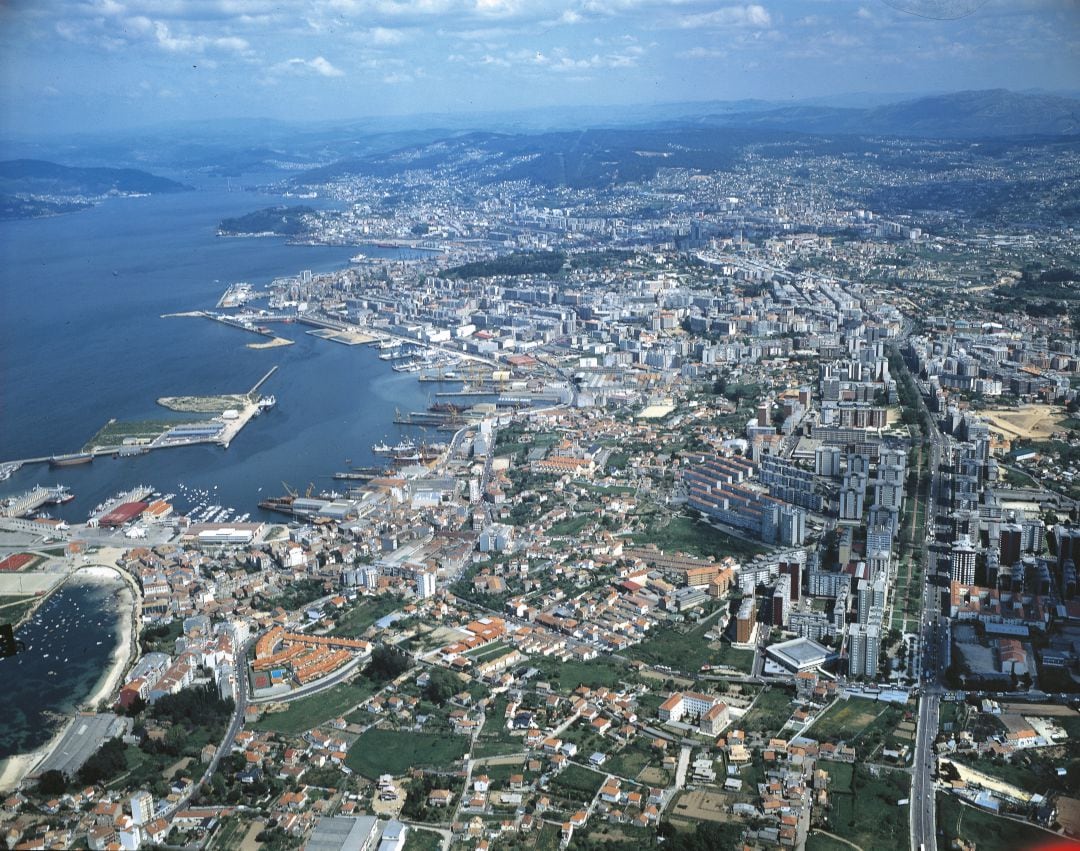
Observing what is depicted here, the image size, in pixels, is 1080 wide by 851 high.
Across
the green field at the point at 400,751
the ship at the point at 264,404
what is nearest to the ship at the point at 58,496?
the ship at the point at 264,404

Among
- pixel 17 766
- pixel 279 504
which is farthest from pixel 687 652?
pixel 279 504

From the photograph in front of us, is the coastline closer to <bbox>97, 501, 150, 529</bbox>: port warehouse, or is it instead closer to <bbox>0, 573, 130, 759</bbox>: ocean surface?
<bbox>0, 573, 130, 759</bbox>: ocean surface

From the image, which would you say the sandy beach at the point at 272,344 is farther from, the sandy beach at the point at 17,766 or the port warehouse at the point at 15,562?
the sandy beach at the point at 17,766

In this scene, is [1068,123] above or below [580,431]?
above

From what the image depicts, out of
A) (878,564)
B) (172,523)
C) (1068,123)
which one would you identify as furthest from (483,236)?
(878,564)

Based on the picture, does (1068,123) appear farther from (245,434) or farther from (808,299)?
(245,434)

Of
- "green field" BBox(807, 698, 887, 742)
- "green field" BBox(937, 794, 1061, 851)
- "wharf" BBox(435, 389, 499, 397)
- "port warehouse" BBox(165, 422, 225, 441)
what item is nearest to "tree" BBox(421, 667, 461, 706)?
"green field" BBox(807, 698, 887, 742)

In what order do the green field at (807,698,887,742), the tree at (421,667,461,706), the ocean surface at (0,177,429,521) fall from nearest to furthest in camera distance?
1. the green field at (807,698,887,742)
2. the tree at (421,667,461,706)
3. the ocean surface at (0,177,429,521)
